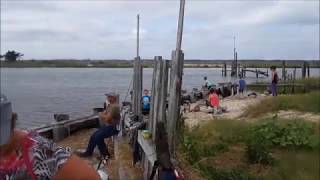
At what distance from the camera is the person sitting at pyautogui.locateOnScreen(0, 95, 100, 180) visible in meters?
2.07

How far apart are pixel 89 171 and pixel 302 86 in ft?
84.3

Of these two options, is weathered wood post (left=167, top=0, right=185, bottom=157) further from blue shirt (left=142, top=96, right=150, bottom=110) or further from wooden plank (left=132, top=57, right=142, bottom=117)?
blue shirt (left=142, top=96, right=150, bottom=110)

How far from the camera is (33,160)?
2164mm

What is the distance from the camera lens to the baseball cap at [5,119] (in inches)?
74.5

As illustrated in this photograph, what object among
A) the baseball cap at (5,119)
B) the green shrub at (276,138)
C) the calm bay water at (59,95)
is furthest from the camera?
the calm bay water at (59,95)

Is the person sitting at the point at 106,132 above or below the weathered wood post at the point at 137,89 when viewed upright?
below

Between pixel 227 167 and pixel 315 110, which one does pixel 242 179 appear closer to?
pixel 227 167

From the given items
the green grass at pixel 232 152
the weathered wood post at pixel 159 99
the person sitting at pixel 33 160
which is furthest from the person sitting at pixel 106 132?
the person sitting at pixel 33 160

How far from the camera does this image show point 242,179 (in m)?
7.29

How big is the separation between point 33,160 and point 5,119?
319 millimetres

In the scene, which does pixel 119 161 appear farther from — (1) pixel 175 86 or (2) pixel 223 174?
(1) pixel 175 86

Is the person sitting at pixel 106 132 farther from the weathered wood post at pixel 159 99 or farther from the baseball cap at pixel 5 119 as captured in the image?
the baseball cap at pixel 5 119

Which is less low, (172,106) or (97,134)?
Answer: (172,106)

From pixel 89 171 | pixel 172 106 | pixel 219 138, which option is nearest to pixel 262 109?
pixel 219 138
